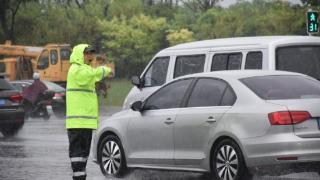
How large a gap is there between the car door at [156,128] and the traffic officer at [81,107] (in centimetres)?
80

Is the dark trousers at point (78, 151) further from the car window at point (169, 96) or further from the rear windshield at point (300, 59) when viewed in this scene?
the rear windshield at point (300, 59)

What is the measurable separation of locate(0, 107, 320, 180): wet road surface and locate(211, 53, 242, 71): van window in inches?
90.4

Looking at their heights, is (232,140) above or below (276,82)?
below

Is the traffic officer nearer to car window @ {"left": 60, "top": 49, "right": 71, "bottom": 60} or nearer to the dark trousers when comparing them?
the dark trousers

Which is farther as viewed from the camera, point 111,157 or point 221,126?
point 111,157

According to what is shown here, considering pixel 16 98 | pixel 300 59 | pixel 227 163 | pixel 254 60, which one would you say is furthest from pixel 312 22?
pixel 227 163

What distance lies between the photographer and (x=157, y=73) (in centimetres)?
1485

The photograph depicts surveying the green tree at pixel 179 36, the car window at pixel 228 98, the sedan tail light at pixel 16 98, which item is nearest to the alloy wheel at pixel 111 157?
the car window at pixel 228 98

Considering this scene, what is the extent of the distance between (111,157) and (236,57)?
116 inches

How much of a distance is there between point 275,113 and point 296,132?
1.04ft

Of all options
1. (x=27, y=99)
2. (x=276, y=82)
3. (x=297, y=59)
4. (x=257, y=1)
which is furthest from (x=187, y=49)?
(x=257, y=1)

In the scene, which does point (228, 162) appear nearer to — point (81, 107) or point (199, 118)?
point (199, 118)

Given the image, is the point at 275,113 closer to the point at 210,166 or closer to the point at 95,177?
the point at 210,166

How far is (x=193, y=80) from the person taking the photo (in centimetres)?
1046
